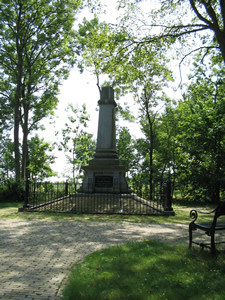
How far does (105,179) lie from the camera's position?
52.1 ft

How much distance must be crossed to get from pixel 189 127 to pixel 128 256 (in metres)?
14.4

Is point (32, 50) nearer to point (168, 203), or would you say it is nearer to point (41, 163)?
point (41, 163)

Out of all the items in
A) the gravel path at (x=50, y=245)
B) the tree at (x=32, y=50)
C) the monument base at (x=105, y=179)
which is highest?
the tree at (x=32, y=50)

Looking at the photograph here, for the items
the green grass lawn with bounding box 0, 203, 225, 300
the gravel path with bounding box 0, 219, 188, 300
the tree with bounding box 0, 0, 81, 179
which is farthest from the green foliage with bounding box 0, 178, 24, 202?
the green grass lawn with bounding box 0, 203, 225, 300

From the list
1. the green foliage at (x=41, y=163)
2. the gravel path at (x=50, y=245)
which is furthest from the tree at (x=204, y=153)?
the green foliage at (x=41, y=163)

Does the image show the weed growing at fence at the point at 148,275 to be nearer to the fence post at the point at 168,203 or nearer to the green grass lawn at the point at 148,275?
the green grass lawn at the point at 148,275

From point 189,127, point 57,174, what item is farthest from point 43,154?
point 189,127

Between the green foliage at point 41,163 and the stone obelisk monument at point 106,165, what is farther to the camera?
the green foliage at point 41,163

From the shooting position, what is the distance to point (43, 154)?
92.3ft

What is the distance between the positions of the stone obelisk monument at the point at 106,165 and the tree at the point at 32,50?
21.7 ft

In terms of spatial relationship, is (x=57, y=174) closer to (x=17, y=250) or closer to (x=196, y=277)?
(x=17, y=250)

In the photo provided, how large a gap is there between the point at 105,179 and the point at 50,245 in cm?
982

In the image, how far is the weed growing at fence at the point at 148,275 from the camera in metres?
3.40

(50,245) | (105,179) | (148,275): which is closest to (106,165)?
(105,179)
